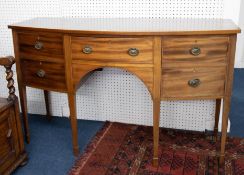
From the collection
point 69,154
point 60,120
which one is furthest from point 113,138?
point 60,120

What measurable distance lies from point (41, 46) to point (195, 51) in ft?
3.77

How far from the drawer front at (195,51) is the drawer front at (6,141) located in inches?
47.3

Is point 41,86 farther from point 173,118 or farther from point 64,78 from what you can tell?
point 173,118

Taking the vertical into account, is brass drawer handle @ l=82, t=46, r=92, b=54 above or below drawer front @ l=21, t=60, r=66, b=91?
above

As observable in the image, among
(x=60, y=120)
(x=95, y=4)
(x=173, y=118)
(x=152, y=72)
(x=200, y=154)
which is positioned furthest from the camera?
(x=60, y=120)

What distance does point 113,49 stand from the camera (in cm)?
233

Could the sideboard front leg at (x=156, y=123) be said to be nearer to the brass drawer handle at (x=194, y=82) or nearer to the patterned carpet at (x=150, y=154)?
the patterned carpet at (x=150, y=154)

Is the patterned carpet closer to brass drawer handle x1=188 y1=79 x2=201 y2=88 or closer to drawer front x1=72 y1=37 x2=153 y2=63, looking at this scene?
brass drawer handle x1=188 y1=79 x2=201 y2=88

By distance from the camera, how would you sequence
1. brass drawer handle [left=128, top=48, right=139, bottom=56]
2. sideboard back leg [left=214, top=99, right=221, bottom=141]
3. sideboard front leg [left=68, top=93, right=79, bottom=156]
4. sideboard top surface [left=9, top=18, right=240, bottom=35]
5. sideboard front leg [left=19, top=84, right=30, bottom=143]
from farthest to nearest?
sideboard back leg [left=214, top=99, right=221, bottom=141]
sideboard front leg [left=19, top=84, right=30, bottom=143]
sideboard front leg [left=68, top=93, right=79, bottom=156]
brass drawer handle [left=128, top=48, right=139, bottom=56]
sideboard top surface [left=9, top=18, right=240, bottom=35]

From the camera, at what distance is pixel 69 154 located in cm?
277

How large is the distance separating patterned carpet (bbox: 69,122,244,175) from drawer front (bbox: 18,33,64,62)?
0.86m

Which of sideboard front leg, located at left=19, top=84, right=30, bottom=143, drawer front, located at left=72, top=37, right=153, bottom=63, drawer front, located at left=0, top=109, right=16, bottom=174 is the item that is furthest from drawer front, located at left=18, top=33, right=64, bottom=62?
drawer front, located at left=0, top=109, right=16, bottom=174

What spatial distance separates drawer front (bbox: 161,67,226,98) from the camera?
90.3 inches

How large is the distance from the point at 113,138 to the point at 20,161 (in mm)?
837
